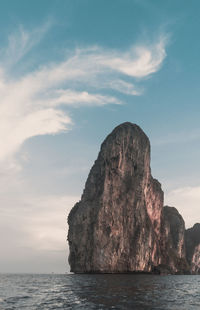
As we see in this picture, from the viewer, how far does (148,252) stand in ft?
431

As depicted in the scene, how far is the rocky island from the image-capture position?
403 ft

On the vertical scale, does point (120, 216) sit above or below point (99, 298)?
above

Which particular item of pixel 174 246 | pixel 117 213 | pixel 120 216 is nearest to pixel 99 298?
pixel 117 213

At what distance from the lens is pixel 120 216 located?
134 meters

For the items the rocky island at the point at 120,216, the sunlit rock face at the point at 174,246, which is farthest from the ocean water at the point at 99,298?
the sunlit rock face at the point at 174,246

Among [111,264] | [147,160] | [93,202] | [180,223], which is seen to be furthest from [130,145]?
[180,223]

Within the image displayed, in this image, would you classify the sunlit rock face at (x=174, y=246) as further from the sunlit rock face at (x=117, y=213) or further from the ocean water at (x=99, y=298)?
the ocean water at (x=99, y=298)

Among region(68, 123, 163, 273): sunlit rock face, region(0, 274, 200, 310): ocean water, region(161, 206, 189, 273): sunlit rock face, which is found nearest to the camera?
region(0, 274, 200, 310): ocean water

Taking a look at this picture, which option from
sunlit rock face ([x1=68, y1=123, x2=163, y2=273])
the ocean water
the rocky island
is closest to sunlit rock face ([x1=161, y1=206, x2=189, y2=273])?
the rocky island

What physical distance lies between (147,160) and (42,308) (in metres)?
132

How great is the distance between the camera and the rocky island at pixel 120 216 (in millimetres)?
122688

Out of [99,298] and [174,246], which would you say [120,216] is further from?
[99,298]

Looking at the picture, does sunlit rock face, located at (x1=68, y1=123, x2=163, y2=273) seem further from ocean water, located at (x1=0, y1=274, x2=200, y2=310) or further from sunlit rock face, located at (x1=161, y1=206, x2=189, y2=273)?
ocean water, located at (x1=0, y1=274, x2=200, y2=310)

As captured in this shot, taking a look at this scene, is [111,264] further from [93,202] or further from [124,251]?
[93,202]
